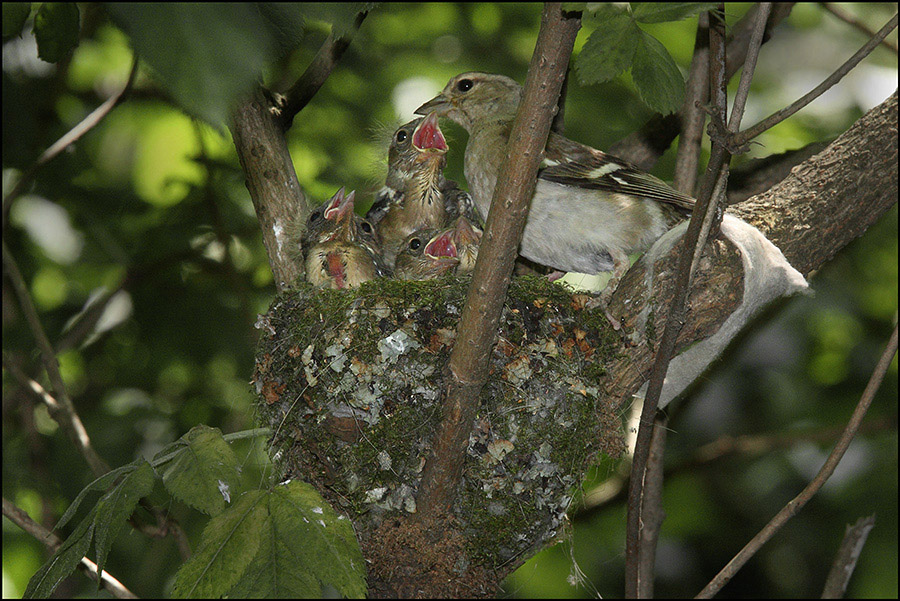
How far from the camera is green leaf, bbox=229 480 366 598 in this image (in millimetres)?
1667

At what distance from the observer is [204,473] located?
2.09m

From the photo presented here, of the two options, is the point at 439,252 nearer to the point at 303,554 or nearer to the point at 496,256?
the point at 496,256

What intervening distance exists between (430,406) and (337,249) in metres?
1.31

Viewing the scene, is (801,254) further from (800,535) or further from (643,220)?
(800,535)

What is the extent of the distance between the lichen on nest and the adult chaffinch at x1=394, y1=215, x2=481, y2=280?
Result: 0.81m

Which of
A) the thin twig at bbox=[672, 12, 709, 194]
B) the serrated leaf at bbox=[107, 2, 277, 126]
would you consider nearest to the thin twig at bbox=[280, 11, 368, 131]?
the thin twig at bbox=[672, 12, 709, 194]

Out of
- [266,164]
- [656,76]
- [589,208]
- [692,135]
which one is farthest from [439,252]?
[656,76]

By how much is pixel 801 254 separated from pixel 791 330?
258 cm

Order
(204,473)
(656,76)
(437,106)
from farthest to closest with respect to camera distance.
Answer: (437,106) < (656,76) < (204,473)

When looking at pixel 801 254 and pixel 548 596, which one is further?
pixel 548 596

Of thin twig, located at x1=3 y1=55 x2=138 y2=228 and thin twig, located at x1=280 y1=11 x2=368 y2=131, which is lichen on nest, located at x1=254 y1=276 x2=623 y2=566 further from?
thin twig, located at x1=3 y1=55 x2=138 y2=228

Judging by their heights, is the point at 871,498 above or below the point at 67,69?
below

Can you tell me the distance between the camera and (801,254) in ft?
9.89

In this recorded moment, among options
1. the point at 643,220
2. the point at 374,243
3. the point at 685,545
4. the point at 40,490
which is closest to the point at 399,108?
the point at 374,243
